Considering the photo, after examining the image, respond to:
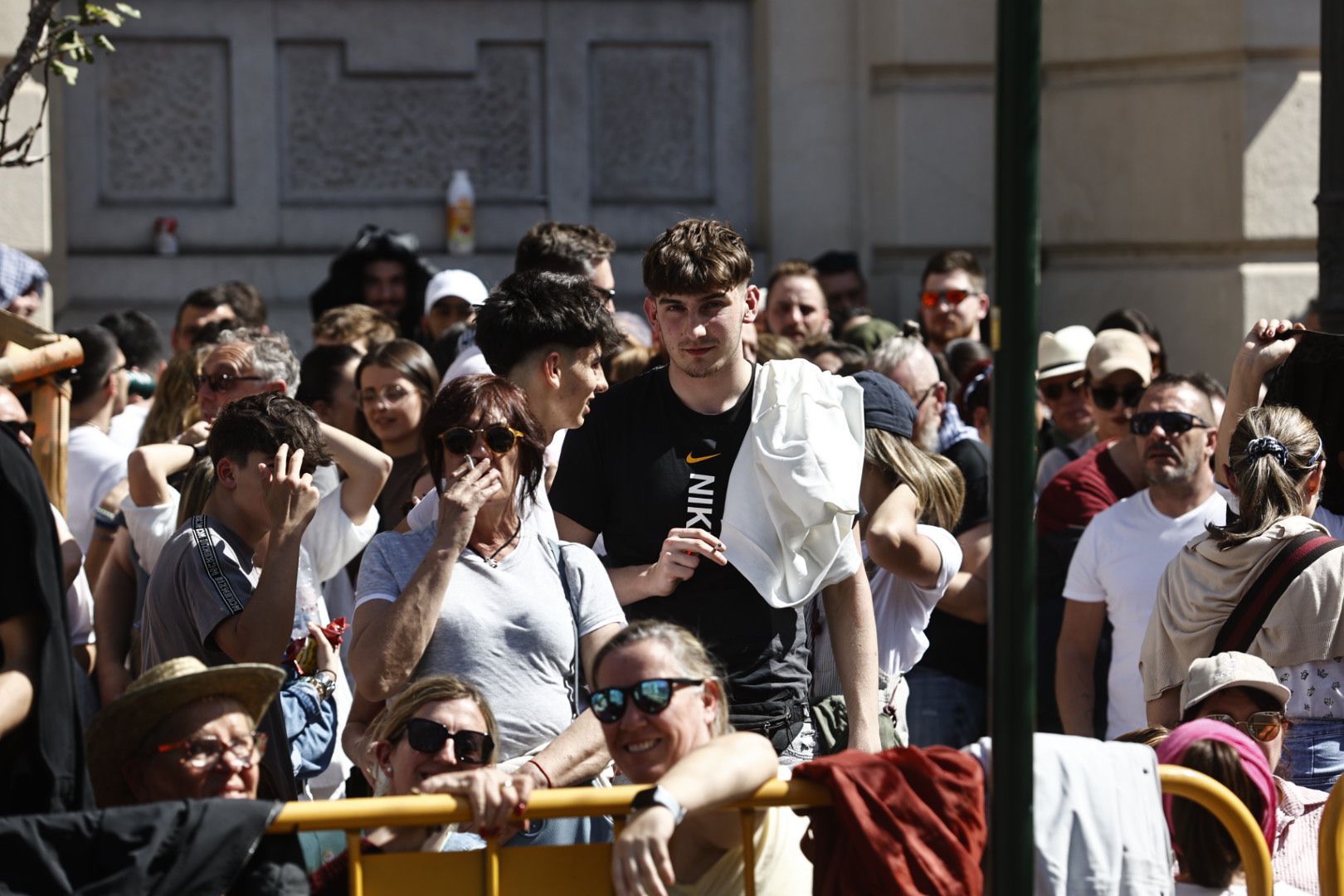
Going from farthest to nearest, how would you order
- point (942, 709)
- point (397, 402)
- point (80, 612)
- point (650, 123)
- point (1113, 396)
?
point (650, 123) → point (1113, 396) → point (397, 402) → point (942, 709) → point (80, 612)

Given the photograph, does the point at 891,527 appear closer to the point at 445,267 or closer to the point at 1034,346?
the point at 1034,346

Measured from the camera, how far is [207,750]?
3.41 meters

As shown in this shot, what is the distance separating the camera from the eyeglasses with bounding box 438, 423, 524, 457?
4156mm

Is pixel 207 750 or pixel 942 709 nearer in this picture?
pixel 207 750

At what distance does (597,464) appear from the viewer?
14.9 feet

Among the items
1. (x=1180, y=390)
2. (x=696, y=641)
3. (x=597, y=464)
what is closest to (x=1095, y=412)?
(x=1180, y=390)

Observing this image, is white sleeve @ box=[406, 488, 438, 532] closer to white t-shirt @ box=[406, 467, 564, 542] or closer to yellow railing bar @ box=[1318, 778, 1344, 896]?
white t-shirt @ box=[406, 467, 564, 542]

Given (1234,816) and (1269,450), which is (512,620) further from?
(1269,450)

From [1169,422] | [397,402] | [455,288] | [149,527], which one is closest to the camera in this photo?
[149,527]

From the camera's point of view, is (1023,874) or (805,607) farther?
(805,607)

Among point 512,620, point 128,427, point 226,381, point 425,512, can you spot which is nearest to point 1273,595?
point 512,620

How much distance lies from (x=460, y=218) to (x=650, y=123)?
1.31m

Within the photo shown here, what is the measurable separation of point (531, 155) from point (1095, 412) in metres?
4.68

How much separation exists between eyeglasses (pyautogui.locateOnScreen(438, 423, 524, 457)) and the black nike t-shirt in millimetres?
405
